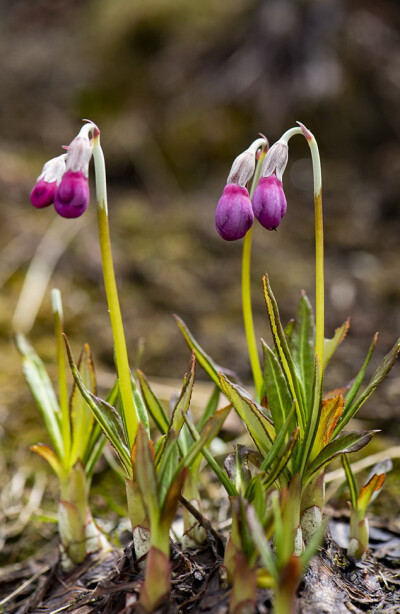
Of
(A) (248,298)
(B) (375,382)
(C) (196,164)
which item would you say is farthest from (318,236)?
(C) (196,164)

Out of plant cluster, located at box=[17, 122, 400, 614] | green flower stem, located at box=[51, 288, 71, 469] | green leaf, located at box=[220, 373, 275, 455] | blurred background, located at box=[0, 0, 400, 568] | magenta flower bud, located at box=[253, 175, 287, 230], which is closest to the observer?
plant cluster, located at box=[17, 122, 400, 614]

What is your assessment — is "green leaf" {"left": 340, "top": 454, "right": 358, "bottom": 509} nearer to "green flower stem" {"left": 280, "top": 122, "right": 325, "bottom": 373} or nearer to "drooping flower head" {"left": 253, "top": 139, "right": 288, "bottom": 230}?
"green flower stem" {"left": 280, "top": 122, "right": 325, "bottom": 373}

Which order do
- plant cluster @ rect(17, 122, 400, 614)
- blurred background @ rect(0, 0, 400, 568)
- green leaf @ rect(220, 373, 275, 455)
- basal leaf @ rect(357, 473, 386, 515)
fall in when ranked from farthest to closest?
1. blurred background @ rect(0, 0, 400, 568)
2. basal leaf @ rect(357, 473, 386, 515)
3. green leaf @ rect(220, 373, 275, 455)
4. plant cluster @ rect(17, 122, 400, 614)

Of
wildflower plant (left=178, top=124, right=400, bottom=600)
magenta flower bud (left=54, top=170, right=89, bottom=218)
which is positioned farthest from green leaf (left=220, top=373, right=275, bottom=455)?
magenta flower bud (left=54, top=170, right=89, bottom=218)

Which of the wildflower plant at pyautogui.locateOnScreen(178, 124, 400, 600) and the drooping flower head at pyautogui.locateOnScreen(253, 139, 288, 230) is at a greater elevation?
the drooping flower head at pyautogui.locateOnScreen(253, 139, 288, 230)

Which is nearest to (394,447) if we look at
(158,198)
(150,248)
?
(150,248)

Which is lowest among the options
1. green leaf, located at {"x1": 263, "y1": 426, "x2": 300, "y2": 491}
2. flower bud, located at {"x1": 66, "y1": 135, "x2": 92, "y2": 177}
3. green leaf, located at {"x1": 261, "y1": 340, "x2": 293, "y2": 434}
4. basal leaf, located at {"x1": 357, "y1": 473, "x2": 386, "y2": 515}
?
basal leaf, located at {"x1": 357, "y1": 473, "x2": 386, "y2": 515}

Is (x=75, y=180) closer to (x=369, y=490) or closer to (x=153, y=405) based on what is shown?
(x=153, y=405)
